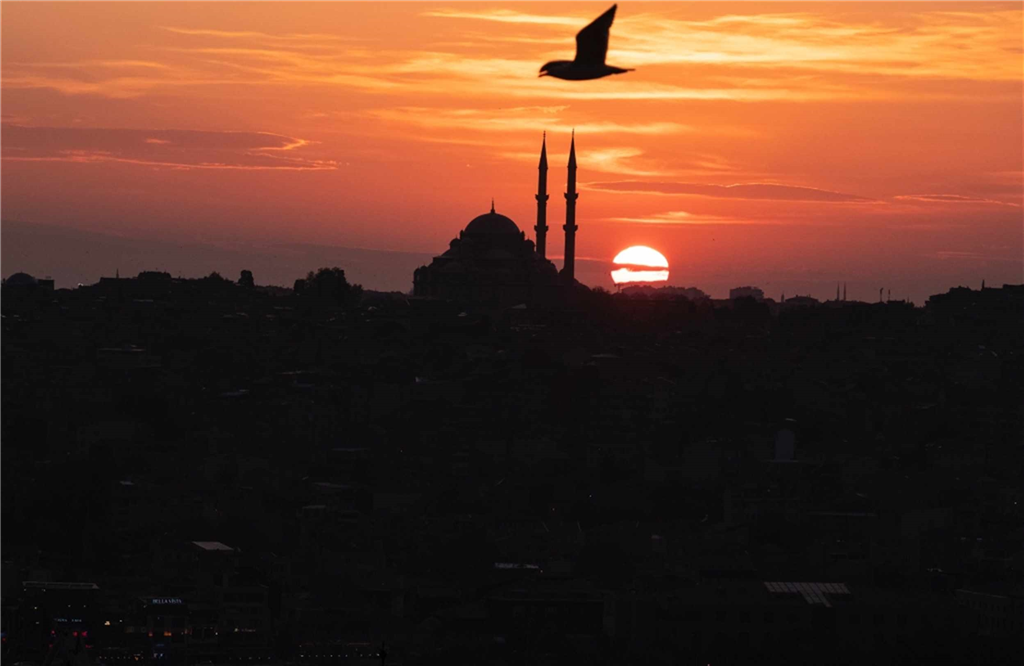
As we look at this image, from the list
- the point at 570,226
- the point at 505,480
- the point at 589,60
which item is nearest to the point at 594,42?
the point at 589,60

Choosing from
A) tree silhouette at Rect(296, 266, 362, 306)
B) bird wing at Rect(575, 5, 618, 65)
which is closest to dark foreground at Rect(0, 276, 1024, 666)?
tree silhouette at Rect(296, 266, 362, 306)

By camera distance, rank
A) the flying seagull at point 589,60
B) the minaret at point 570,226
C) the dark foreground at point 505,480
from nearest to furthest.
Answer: the flying seagull at point 589,60
the dark foreground at point 505,480
the minaret at point 570,226

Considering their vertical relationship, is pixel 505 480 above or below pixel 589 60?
below

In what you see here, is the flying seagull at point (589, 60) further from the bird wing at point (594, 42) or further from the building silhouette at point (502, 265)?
the building silhouette at point (502, 265)

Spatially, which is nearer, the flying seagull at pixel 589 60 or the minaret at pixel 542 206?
the flying seagull at pixel 589 60

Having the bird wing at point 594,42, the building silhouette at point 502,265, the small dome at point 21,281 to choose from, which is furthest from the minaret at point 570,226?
the bird wing at point 594,42

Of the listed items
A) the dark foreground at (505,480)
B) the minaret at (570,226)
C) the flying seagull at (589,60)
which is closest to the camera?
the flying seagull at (589,60)

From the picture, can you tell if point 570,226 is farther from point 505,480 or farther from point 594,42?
point 594,42
